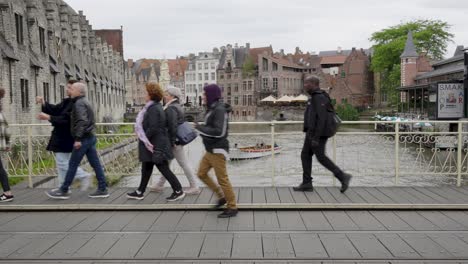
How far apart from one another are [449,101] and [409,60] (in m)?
41.8

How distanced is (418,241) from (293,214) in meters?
1.92

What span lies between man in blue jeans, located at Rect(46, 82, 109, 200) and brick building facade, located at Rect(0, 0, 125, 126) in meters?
14.9

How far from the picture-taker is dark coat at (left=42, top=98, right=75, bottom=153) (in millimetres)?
7855

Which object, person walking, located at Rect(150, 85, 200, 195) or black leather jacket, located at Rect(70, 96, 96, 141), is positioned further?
person walking, located at Rect(150, 85, 200, 195)

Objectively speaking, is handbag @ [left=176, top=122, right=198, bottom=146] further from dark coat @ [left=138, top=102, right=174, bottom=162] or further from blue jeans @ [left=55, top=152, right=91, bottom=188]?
blue jeans @ [left=55, top=152, right=91, bottom=188]

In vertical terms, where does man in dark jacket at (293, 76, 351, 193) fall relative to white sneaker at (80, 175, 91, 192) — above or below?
above

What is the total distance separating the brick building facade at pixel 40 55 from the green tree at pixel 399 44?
42.4 m

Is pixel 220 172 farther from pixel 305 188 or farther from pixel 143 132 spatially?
pixel 305 188

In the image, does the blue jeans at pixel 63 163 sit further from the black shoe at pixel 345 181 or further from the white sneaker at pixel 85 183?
the black shoe at pixel 345 181

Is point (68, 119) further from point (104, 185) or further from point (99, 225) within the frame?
point (99, 225)

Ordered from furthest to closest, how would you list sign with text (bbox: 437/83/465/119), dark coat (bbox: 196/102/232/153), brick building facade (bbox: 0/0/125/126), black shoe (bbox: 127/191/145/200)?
sign with text (bbox: 437/83/465/119), brick building facade (bbox: 0/0/125/126), black shoe (bbox: 127/191/145/200), dark coat (bbox: 196/102/232/153)

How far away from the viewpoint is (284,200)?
7.72 meters

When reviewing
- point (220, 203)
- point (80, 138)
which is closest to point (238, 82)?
point (80, 138)

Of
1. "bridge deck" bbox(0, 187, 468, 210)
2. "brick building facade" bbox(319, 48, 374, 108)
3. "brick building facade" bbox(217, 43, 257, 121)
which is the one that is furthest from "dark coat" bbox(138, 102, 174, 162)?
"brick building facade" bbox(319, 48, 374, 108)
